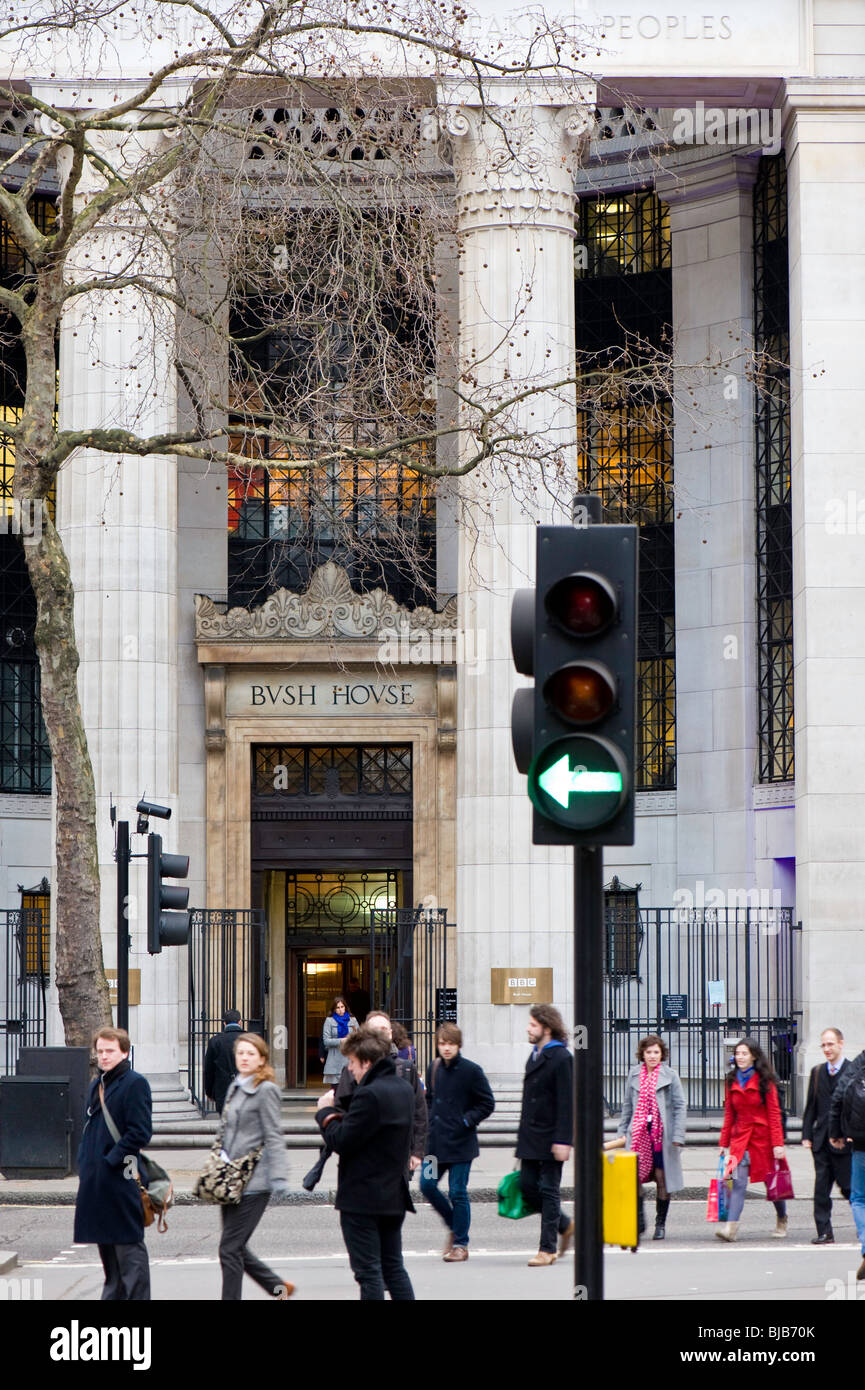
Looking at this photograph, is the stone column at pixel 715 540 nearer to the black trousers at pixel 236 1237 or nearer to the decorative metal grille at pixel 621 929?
the decorative metal grille at pixel 621 929

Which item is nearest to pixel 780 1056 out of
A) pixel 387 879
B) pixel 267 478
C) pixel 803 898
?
pixel 803 898

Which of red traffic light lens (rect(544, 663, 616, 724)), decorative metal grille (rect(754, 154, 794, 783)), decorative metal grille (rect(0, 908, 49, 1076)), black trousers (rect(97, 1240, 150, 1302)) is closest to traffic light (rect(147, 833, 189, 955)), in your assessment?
decorative metal grille (rect(0, 908, 49, 1076))

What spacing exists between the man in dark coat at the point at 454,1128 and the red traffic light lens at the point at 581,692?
7.65 meters

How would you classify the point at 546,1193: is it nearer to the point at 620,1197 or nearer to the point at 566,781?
the point at 620,1197

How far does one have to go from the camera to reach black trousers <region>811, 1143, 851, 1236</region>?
15.1 metres

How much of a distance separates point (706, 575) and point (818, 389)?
556cm

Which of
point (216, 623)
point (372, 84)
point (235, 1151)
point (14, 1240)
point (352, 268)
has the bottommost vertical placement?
point (14, 1240)

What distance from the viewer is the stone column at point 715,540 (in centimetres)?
2862

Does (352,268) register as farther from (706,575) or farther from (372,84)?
(706,575)

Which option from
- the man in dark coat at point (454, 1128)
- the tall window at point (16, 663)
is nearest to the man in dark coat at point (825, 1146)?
the man in dark coat at point (454, 1128)

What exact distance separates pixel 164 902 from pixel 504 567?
7.35m

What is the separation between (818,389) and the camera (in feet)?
79.2

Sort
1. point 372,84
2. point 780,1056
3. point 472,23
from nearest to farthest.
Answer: point 372,84
point 472,23
point 780,1056

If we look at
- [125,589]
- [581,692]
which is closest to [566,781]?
[581,692]
